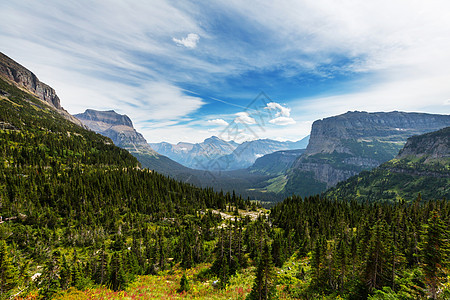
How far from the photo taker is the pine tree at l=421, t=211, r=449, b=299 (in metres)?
23.3

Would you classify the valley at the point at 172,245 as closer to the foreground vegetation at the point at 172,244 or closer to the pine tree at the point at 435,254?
the pine tree at the point at 435,254

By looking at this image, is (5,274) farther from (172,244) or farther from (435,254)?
(435,254)

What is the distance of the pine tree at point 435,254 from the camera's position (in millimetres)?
23312

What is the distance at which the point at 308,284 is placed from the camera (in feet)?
148

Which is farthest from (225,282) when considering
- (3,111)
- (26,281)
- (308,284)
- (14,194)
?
(3,111)

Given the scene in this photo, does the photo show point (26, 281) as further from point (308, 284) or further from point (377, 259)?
point (377, 259)

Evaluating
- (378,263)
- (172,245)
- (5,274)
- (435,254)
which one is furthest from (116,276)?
(435,254)

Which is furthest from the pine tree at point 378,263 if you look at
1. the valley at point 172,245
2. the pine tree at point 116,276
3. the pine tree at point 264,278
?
the pine tree at point 116,276

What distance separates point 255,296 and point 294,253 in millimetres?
43141

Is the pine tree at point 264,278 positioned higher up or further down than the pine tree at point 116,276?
higher up

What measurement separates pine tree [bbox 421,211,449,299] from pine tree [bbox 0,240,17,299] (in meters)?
66.4

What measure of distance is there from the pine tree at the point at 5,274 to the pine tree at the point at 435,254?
66437 millimetres

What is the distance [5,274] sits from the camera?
34.6 meters

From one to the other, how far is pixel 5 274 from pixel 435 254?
6951 cm
